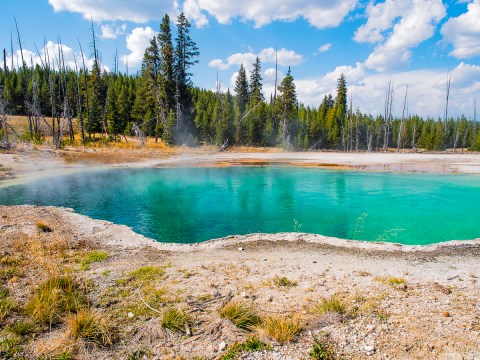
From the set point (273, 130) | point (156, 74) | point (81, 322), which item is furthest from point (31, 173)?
point (273, 130)

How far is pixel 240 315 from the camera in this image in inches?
218

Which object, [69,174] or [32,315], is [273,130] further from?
[32,315]

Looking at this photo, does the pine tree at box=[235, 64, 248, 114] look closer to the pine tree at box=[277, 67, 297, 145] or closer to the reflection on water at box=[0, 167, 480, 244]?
the pine tree at box=[277, 67, 297, 145]

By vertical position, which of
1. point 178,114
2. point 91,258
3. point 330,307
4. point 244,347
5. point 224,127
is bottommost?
point 91,258

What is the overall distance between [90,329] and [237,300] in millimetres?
2746

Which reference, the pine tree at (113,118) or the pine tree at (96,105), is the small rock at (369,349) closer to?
the pine tree at (113,118)

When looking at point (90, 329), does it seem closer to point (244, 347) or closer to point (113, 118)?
point (244, 347)

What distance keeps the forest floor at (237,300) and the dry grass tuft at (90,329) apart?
0.7 inches

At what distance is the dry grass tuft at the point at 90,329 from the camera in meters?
4.84

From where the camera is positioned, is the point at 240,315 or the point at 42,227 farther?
the point at 42,227

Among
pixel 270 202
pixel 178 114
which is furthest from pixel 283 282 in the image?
pixel 178 114

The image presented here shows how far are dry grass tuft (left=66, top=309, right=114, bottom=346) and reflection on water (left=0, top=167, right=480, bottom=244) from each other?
Result: 25.8 ft

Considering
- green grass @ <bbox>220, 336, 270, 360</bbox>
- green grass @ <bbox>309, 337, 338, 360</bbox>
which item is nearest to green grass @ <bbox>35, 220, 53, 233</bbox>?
green grass @ <bbox>220, 336, 270, 360</bbox>

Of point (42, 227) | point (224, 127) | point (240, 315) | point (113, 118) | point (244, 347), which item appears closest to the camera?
point (244, 347)
